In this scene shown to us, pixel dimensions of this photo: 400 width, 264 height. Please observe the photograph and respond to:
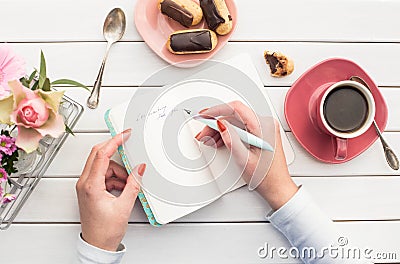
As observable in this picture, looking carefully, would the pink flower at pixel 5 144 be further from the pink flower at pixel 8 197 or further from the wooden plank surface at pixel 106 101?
the wooden plank surface at pixel 106 101

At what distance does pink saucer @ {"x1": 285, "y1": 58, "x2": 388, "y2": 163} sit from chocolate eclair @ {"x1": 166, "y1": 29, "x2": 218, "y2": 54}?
0.17 metres

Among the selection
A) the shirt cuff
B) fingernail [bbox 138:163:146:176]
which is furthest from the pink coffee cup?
the shirt cuff

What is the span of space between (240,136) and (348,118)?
19 centimetres

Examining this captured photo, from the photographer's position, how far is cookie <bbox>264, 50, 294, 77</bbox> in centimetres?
96

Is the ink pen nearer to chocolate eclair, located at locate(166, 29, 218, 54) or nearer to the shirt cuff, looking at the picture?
chocolate eclair, located at locate(166, 29, 218, 54)

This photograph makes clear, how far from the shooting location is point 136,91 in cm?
96

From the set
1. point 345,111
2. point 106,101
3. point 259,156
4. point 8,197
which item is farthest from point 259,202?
point 8,197

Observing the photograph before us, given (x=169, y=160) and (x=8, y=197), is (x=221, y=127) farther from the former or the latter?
(x=8, y=197)

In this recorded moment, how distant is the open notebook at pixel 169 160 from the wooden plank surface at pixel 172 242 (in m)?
0.05

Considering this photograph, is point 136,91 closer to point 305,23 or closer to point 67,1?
point 67,1

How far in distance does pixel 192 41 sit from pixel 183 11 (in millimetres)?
56

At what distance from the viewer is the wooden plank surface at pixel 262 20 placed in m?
0.97

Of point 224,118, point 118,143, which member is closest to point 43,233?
Result: point 118,143

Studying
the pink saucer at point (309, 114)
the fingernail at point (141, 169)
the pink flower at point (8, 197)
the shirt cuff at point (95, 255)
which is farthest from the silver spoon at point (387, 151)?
the pink flower at point (8, 197)
